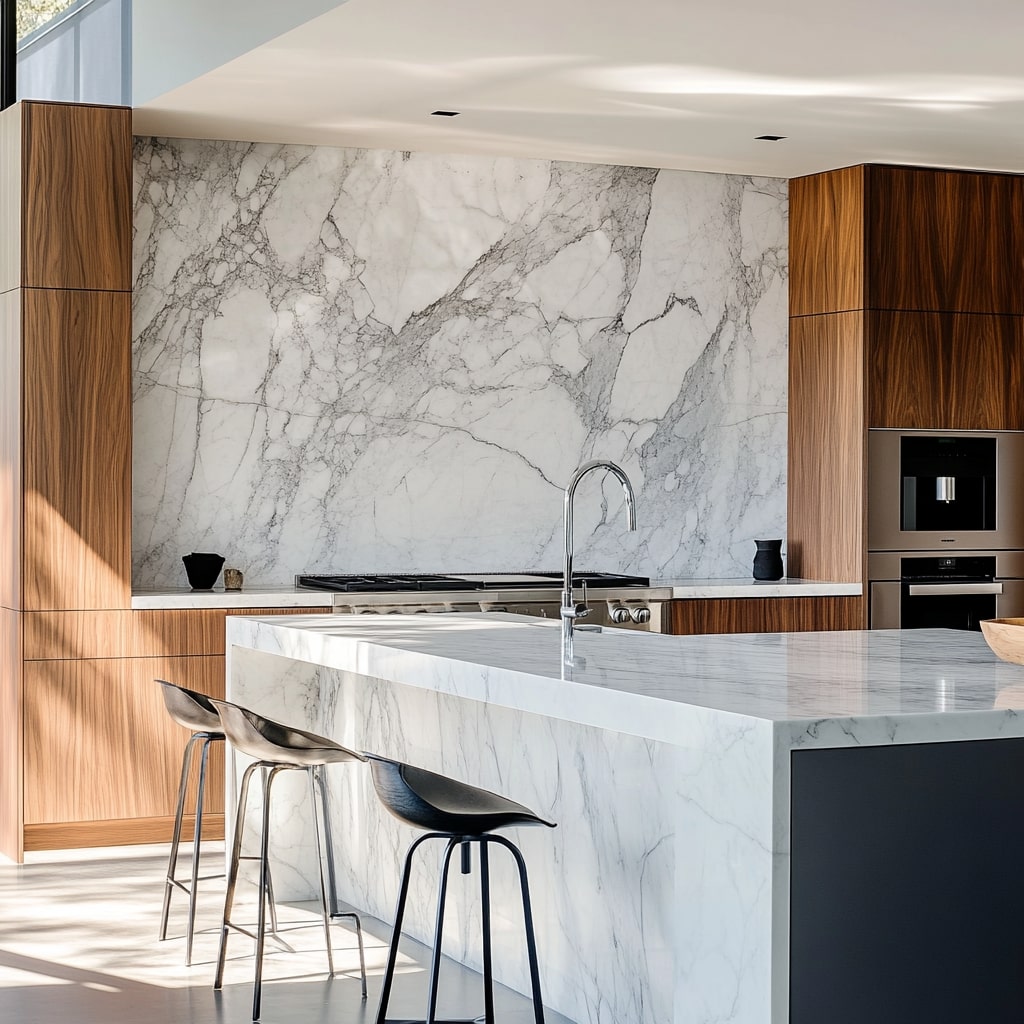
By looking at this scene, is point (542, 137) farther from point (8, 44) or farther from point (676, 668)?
point (676, 668)

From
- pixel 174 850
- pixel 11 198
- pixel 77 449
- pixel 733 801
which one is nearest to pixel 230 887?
pixel 174 850

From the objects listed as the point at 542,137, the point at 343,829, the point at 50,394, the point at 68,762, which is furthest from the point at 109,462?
the point at 542,137

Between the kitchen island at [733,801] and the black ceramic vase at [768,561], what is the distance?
2489mm

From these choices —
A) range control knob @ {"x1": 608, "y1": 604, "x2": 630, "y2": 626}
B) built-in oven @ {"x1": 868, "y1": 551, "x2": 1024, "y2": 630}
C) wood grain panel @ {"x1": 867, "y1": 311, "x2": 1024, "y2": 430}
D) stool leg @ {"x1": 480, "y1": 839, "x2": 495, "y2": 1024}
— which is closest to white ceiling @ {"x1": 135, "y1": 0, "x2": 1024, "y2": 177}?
wood grain panel @ {"x1": 867, "y1": 311, "x2": 1024, "y2": 430}

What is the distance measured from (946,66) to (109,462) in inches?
123

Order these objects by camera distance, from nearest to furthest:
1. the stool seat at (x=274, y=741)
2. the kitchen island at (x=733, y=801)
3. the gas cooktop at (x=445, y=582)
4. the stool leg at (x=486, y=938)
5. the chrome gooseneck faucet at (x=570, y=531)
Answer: the kitchen island at (x=733, y=801)
the stool leg at (x=486, y=938)
the chrome gooseneck faucet at (x=570, y=531)
the stool seat at (x=274, y=741)
the gas cooktop at (x=445, y=582)

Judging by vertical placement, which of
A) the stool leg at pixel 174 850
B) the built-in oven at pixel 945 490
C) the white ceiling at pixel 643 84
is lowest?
the stool leg at pixel 174 850

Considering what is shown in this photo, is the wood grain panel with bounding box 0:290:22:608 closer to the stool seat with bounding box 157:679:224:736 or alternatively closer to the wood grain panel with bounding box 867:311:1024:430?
the stool seat with bounding box 157:679:224:736

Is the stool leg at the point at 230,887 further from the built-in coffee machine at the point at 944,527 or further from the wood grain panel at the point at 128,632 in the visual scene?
the built-in coffee machine at the point at 944,527

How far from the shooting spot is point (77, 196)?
5605mm

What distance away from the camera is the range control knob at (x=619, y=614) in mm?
5891

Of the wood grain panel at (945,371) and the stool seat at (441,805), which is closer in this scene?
the stool seat at (441,805)

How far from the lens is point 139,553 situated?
6.07m

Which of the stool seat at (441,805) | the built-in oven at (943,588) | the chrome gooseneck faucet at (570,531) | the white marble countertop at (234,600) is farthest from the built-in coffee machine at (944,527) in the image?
the stool seat at (441,805)
